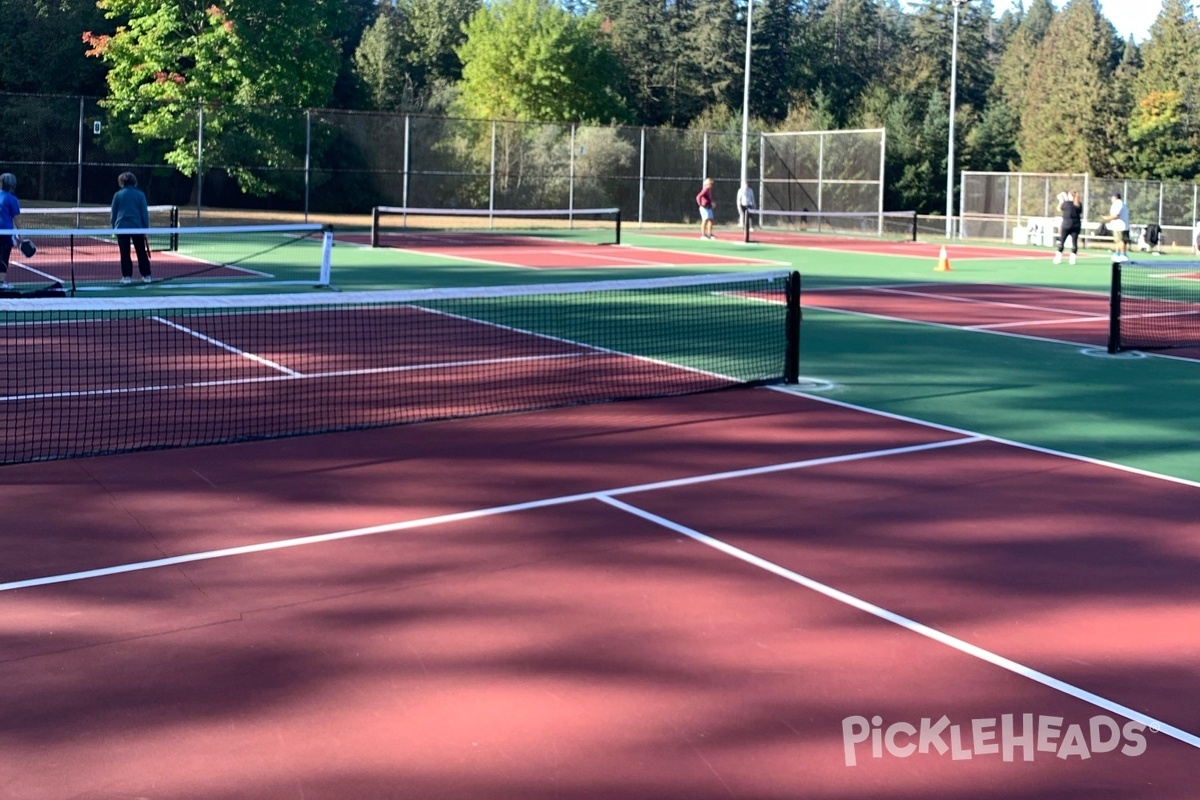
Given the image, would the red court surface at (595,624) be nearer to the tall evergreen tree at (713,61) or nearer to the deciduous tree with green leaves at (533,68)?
the deciduous tree with green leaves at (533,68)

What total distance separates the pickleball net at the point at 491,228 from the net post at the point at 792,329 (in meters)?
15.6

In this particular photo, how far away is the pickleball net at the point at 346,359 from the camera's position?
386 inches

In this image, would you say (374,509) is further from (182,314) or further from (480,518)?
(182,314)

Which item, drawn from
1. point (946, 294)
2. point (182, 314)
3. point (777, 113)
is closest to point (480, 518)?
point (182, 314)

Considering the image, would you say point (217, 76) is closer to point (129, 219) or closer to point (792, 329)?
point (129, 219)

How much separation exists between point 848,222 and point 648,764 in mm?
41344

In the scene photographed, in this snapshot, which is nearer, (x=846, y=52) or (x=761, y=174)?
(x=761, y=174)

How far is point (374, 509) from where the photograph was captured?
24.7 ft

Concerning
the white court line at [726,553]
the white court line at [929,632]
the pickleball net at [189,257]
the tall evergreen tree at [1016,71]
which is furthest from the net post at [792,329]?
the tall evergreen tree at [1016,71]

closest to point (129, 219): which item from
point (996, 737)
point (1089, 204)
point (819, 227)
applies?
point (996, 737)

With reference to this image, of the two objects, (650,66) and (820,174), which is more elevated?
(650,66)

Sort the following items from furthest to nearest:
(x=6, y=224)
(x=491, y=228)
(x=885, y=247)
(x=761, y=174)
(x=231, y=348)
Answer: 1. (x=761, y=174)
2. (x=491, y=228)
3. (x=885, y=247)
4. (x=6, y=224)
5. (x=231, y=348)

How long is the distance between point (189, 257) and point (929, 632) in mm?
20881

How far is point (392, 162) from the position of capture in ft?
143
